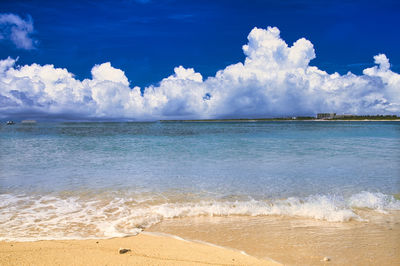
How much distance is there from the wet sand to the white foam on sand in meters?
0.39

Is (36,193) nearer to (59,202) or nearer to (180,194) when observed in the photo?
(59,202)

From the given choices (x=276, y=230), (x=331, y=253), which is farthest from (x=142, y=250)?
(x=331, y=253)

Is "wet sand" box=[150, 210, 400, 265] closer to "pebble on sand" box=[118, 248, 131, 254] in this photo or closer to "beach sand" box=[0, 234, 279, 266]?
"beach sand" box=[0, 234, 279, 266]

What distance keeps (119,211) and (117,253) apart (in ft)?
10.4

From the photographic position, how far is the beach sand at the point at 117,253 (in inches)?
190

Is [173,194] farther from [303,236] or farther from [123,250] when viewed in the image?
[303,236]

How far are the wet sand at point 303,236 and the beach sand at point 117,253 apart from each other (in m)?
0.56

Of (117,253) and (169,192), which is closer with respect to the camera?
(117,253)

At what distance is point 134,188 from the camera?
36.2ft

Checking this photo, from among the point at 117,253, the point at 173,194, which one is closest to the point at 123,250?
the point at 117,253

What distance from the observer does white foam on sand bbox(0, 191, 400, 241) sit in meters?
6.58

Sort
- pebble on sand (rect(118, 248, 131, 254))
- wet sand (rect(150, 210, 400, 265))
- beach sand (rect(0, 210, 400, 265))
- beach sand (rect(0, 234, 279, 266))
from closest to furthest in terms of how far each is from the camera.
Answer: beach sand (rect(0, 234, 279, 266)) < beach sand (rect(0, 210, 400, 265)) < pebble on sand (rect(118, 248, 131, 254)) < wet sand (rect(150, 210, 400, 265))

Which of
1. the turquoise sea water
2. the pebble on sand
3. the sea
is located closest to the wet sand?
the sea

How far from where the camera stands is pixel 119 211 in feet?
26.9
